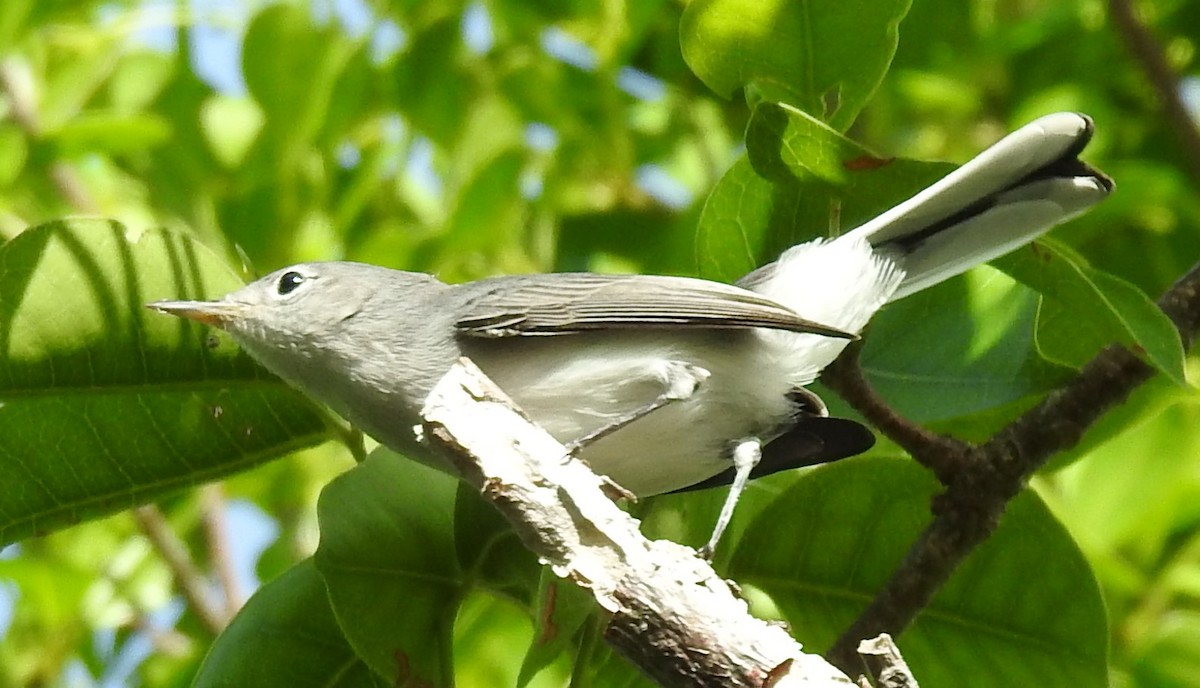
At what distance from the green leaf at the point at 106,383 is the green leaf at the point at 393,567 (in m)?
0.23

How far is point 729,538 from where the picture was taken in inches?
71.7

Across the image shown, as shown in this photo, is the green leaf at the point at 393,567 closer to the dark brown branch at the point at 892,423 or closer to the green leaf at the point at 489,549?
the green leaf at the point at 489,549

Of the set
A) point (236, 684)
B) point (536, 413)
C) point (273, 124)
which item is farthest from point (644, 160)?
point (236, 684)

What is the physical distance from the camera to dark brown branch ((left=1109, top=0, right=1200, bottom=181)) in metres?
2.61

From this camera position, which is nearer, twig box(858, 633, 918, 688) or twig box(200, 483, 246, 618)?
twig box(858, 633, 918, 688)

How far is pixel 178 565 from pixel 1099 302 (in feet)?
6.54

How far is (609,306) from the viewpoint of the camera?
1846 mm

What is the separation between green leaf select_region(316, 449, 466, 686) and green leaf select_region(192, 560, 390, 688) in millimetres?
99

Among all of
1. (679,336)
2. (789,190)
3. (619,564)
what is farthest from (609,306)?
(619,564)

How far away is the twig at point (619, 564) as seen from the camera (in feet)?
3.85

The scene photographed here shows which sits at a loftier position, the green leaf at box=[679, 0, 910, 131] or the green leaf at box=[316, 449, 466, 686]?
the green leaf at box=[679, 0, 910, 131]

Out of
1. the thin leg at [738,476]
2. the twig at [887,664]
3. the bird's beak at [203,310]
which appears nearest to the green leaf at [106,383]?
the bird's beak at [203,310]

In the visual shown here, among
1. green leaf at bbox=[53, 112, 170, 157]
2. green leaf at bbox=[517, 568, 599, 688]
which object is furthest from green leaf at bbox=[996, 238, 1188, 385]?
green leaf at bbox=[53, 112, 170, 157]

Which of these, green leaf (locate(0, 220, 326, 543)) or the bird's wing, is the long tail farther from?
green leaf (locate(0, 220, 326, 543))
